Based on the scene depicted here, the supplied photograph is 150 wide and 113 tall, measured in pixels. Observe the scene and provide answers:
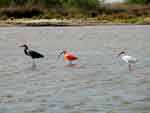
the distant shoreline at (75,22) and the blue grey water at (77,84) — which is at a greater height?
the blue grey water at (77,84)

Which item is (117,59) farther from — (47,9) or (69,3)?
(69,3)

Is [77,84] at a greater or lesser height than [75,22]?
greater

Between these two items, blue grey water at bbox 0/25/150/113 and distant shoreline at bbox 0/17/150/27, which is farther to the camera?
distant shoreline at bbox 0/17/150/27

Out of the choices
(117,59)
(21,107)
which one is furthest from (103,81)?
(117,59)

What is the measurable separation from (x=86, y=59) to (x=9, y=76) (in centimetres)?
537

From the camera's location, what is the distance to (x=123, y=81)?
16.4 m

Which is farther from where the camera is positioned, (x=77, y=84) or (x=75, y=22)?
(x=75, y=22)

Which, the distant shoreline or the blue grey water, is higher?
the blue grey water

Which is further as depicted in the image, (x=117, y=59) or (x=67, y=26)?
(x=67, y=26)

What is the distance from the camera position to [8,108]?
12484mm

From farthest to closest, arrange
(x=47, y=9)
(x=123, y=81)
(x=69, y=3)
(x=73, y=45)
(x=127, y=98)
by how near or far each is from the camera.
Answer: (x=69, y=3) < (x=47, y=9) < (x=73, y=45) < (x=123, y=81) < (x=127, y=98)

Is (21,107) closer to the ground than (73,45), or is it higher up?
higher up

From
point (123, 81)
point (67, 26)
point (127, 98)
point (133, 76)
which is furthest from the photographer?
point (67, 26)

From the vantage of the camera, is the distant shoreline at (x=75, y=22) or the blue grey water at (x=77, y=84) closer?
the blue grey water at (x=77, y=84)
